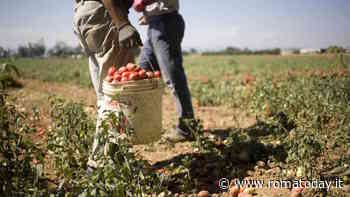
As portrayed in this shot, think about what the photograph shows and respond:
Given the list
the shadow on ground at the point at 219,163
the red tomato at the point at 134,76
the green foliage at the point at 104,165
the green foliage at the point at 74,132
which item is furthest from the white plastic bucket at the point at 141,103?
the green foliage at the point at 74,132

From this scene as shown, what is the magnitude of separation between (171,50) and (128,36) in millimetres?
852

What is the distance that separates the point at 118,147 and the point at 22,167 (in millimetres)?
603

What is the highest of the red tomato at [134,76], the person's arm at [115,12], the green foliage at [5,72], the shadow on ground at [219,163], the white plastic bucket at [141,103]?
the person's arm at [115,12]

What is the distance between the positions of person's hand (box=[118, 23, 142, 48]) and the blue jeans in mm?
680

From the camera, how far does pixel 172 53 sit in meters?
3.05

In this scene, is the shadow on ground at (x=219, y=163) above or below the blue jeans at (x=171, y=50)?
below

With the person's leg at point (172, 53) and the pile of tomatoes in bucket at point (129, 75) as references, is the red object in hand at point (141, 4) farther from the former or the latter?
the pile of tomatoes in bucket at point (129, 75)

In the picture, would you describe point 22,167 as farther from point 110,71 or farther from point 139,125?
point 110,71

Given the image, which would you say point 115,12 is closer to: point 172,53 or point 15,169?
point 172,53

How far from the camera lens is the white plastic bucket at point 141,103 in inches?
80.7

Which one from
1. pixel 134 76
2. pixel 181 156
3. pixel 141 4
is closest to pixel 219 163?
pixel 181 156

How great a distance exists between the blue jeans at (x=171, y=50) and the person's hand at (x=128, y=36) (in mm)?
680

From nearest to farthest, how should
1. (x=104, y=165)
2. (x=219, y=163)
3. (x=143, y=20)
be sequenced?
1. (x=104, y=165)
2. (x=219, y=163)
3. (x=143, y=20)

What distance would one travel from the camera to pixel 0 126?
5.61 feet
